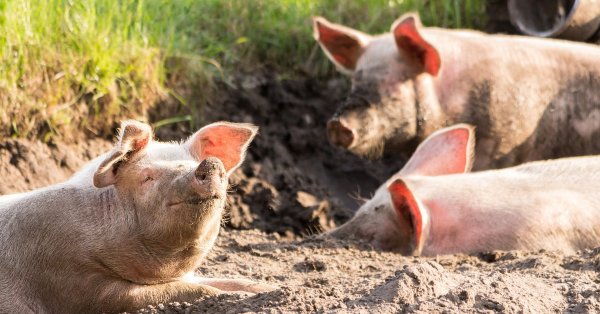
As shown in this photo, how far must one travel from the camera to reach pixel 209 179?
4.00 meters

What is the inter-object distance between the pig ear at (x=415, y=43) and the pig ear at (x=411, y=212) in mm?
1574

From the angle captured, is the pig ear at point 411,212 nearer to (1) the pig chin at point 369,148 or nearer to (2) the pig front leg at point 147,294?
(1) the pig chin at point 369,148

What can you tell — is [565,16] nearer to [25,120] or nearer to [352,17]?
[352,17]

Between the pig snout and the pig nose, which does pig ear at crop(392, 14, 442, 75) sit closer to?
the pig nose

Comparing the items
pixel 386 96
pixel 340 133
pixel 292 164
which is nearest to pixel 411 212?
pixel 340 133

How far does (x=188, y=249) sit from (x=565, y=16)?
517 centimetres

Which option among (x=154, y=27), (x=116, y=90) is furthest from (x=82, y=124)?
(x=154, y=27)

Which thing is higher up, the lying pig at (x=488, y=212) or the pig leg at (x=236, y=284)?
the pig leg at (x=236, y=284)

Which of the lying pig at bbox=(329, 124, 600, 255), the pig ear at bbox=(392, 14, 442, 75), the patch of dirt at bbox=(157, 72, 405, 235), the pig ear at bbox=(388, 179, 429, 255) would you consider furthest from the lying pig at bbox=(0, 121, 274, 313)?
the pig ear at bbox=(392, 14, 442, 75)

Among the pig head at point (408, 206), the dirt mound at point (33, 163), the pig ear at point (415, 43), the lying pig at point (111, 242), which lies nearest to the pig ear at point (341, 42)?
the pig ear at point (415, 43)

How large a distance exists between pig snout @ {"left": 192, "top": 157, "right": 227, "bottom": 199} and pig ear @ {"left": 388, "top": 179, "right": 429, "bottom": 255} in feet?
6.27

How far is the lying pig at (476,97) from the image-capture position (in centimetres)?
743

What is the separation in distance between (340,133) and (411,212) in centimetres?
156

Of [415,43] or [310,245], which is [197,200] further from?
[415,43]
